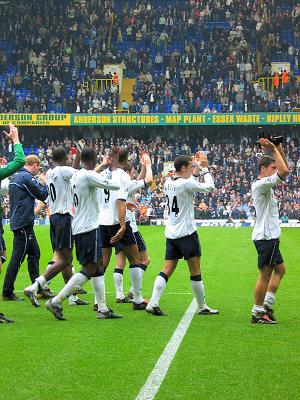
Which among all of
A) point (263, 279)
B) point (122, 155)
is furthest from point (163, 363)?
point (122, 155)

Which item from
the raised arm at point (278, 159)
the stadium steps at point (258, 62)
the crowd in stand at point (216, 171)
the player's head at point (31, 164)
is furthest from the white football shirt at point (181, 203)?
the stadium steps at point (258, 62)

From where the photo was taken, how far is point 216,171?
157 ft

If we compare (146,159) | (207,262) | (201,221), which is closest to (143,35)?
(201,221)

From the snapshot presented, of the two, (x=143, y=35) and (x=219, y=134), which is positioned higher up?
(x=143, y=35)

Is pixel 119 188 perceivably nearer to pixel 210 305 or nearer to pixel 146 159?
pixel 146 159

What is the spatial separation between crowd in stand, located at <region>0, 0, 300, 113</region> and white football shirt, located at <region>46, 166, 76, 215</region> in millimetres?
39725

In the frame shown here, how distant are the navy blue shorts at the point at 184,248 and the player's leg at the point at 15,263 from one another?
8.57 ft

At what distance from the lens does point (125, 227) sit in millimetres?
11008

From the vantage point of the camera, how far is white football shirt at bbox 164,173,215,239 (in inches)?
410

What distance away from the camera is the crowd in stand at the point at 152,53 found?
169 ft

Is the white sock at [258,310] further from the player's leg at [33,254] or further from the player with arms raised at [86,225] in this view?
the player's leg at [33,254]

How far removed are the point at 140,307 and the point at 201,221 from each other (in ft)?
106

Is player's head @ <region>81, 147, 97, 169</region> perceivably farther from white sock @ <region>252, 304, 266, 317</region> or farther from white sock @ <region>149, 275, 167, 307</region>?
white sock @ <region>252, 304, 266, 317</region>

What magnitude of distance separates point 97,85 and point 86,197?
43610 millimetres
